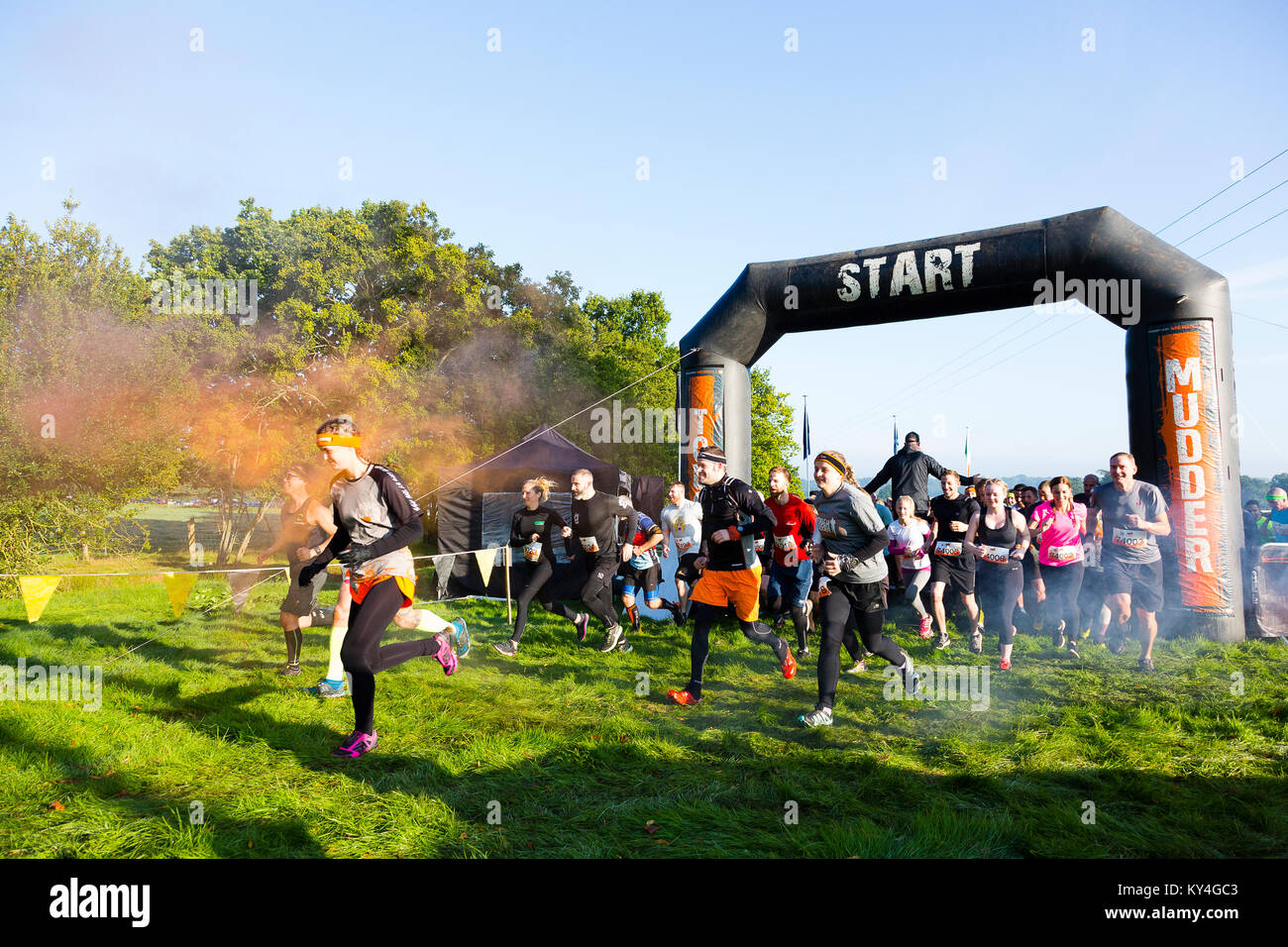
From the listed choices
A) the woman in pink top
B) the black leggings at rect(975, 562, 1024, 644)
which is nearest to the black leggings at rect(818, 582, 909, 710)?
the black leggings at rect(975, 562, 1024, 644)

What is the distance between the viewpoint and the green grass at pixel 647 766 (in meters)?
3.15

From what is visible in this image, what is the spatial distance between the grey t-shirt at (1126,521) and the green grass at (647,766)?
1044mm

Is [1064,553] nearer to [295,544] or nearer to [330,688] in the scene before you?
[330,688]

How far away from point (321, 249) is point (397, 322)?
12.1 feet

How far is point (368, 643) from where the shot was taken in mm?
4250

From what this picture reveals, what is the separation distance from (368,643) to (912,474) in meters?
7.05

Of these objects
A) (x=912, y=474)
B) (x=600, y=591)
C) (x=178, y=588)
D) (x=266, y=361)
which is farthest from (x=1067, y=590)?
(x=266, y=361)

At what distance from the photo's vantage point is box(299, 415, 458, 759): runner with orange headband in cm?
429

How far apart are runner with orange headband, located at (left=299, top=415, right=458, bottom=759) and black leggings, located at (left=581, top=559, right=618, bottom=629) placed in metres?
2.96

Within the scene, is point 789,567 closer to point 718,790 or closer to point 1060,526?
point 1060,526

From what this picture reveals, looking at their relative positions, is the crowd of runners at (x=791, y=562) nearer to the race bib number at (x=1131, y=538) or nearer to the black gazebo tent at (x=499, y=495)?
the race bib number at (x=1131, y=538)

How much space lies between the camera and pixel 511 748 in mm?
4371

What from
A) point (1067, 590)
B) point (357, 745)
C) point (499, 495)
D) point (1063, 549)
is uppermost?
point (499, 495)
